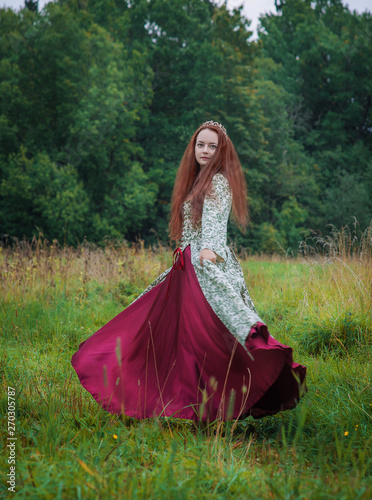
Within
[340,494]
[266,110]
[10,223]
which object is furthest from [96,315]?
[266,110]

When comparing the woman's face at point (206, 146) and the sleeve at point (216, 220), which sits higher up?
the woman's face at point (206, 146)

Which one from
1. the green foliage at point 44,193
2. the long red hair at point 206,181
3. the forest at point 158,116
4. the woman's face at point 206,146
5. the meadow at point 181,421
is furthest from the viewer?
the forest at point 158,116

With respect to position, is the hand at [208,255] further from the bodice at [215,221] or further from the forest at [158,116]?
the forest at [158,116]

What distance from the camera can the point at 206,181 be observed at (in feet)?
8.93

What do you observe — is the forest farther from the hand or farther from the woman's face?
the hand

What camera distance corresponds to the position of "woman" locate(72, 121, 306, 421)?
2.28 metres

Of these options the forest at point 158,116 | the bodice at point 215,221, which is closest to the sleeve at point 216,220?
the bodice at point 215,221

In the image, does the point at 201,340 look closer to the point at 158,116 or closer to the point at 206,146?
the point at 206,146

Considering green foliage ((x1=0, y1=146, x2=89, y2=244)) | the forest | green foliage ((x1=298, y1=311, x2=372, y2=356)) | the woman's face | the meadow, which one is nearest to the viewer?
the meadow

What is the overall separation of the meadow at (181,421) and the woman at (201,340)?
0.14 m

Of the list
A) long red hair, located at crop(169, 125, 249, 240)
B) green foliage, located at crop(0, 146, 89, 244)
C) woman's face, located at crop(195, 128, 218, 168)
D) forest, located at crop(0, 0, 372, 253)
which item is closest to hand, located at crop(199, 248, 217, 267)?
long red hair, located at crop(169, 125, 249, 240)

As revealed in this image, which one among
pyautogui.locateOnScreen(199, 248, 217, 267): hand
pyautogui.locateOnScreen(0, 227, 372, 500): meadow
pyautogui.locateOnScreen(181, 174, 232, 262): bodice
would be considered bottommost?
pyautogui.locateOnScreen(0, 227, 372, 500): meadow

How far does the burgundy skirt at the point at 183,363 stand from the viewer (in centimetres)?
228

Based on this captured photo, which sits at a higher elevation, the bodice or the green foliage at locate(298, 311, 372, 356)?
the bodice
